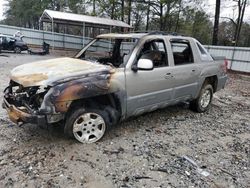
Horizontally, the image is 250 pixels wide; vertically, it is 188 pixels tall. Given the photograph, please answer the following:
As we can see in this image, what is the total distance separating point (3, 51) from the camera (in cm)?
2025

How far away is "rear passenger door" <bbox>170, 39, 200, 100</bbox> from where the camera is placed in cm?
505

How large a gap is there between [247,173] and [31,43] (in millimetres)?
26354

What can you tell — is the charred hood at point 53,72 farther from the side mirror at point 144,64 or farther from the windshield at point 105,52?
the windshield at point 105,52

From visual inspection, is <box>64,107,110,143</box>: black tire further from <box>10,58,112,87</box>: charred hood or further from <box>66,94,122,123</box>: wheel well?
<box>10,58,112,87</box>: charred hood

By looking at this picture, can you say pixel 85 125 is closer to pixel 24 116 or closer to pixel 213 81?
pixel 24 116

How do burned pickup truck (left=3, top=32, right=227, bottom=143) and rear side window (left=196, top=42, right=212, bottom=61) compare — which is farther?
rear side window (left=196, top=42, right=212, bottom=61)

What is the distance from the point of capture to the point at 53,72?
3.71 metres

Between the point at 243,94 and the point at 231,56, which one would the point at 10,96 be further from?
the point at 231,56

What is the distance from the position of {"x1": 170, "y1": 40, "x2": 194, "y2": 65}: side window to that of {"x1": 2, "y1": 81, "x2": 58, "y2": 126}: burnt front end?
110 inches

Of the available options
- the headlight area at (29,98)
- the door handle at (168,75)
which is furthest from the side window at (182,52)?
the headlight area at (29,98)

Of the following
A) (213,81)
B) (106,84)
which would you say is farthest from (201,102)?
(106,84)

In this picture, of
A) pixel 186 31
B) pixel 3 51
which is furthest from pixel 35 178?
pixel 186 31

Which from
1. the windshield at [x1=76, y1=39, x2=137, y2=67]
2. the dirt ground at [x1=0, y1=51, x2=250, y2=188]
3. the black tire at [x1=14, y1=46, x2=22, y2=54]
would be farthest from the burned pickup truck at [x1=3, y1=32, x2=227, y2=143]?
the black tire at [x1=14, y1=46, x2=22, y2=54]

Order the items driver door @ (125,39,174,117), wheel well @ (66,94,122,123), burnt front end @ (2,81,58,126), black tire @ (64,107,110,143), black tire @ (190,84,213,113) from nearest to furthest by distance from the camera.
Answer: burnt front end @ (2,81,58,126) < black tire @ (64,107,110,143) < wheel well @ (66,94,122,123) < driver door @ (125,39,174,117) < black tire @ (190,84,213,113)
